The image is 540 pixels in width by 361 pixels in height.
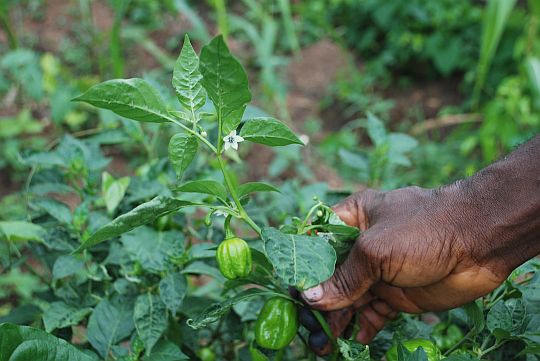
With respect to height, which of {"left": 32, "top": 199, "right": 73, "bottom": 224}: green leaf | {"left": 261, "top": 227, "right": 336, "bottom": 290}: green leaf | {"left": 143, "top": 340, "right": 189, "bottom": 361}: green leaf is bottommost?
{"left": 143, "top": 340, "right": 189, "bottom": 361}: green leaf

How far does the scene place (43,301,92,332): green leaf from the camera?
42.9 inches

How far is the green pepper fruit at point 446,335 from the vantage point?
3.76 ft

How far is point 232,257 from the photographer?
0.89 m

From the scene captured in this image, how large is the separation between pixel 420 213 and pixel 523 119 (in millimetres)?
2367

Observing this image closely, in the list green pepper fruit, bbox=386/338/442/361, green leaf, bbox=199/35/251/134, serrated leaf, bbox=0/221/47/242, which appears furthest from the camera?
serrated leaf, bbox=0/221/47/242

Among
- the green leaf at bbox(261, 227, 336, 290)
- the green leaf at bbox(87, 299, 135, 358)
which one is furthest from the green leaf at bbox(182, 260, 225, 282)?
the green leaf at bbox(261, 227, 336, 290)

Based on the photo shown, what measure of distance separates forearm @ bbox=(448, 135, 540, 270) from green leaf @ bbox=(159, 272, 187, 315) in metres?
0.48

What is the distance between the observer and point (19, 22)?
377 cm

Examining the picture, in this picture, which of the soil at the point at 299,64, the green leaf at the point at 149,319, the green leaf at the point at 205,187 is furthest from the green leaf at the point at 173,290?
the soil at the point at 299,64

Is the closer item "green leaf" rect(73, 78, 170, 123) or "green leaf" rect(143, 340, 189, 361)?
"green leaf" rect(73, 78, 170, 123)

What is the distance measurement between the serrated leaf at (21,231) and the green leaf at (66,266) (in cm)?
7

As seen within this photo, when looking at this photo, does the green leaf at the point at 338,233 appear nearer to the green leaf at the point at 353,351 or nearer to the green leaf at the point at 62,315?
the green leaf at the point at 353,351

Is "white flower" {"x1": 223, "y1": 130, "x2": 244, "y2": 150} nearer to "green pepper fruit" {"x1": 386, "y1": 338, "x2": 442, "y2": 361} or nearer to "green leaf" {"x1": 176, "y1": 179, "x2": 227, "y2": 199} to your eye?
"green leaf" {"x1": 176, "y1": 179, "x2": 227, "y2": 199}

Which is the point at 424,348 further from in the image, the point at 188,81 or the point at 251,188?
the point at 188,81
